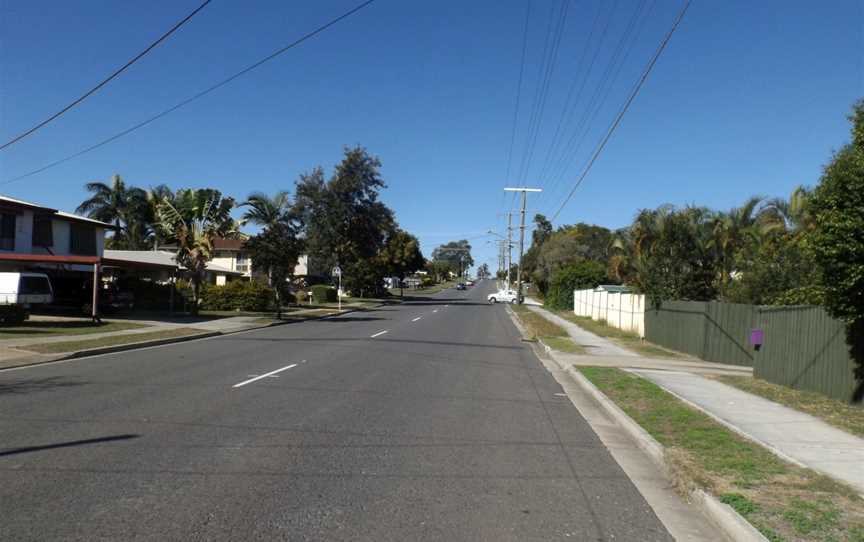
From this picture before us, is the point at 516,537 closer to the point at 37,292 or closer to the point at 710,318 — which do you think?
the point at 710,318

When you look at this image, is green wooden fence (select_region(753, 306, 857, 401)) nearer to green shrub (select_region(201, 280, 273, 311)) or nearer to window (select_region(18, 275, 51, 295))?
window (select_region(18, 275, 51, 295))

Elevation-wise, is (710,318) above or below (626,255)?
below

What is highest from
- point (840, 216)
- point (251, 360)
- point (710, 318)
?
point (840, 216)

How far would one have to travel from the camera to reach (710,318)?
65.6 feet

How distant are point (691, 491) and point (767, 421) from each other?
4.30m

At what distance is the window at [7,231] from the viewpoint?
96.8ft

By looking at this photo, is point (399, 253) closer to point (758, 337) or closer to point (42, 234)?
point (42, 234)

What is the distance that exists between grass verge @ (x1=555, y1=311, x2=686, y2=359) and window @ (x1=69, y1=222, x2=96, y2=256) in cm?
2443

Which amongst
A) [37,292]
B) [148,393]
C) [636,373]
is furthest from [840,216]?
[37,292]

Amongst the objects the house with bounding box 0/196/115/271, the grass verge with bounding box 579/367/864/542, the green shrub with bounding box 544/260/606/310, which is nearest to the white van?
the house with bounding box 0/196/115/271

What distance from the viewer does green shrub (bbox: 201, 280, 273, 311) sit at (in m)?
39.8

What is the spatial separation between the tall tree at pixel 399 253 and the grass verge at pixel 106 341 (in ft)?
158

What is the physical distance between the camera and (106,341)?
1930 cm

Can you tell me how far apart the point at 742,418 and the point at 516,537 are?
631cm
